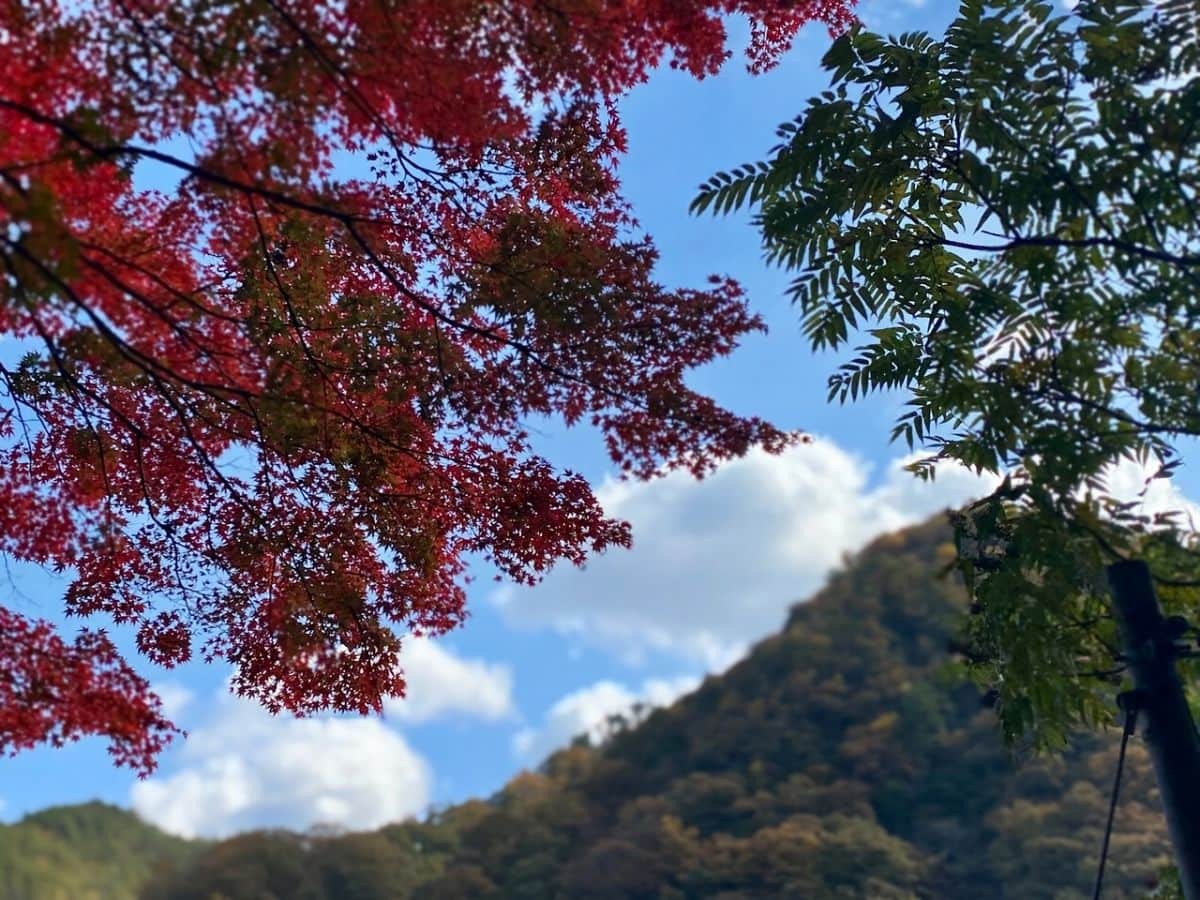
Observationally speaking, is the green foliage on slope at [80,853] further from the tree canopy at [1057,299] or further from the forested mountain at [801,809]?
the tree canopy at [1057,299]

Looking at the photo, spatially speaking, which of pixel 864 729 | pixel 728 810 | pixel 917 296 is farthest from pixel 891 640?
pixel 917 296

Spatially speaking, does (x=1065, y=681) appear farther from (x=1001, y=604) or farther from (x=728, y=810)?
(x=728, y=810)

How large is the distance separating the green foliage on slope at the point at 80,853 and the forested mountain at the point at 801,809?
48898mm

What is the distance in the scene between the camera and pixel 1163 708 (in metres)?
4.33

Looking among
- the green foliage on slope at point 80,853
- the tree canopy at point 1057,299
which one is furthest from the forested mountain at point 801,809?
the green foliage on slope at point 80,853

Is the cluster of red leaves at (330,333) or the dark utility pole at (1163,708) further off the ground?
the cluster of red leaves at (330,333)

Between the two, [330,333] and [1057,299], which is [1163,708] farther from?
[330,333]

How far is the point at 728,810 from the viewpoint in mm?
44000

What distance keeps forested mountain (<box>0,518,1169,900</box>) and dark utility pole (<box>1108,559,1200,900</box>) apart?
99.0 feet

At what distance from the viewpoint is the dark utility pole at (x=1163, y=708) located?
13.7ft

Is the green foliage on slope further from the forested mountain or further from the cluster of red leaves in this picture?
the cluster of red leaves

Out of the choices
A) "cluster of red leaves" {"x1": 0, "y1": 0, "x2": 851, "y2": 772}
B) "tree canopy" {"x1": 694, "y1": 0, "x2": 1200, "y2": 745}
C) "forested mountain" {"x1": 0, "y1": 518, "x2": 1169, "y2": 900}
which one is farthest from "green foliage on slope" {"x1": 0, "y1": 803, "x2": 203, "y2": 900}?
"tree canopy" {"x1": 694, "y1": 0, "x2": 1200, "y2": 745}

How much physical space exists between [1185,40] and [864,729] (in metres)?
44.9

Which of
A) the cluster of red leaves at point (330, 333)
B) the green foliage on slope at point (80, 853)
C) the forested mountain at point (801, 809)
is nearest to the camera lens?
the cluster of red leaves at point (330, 333)
